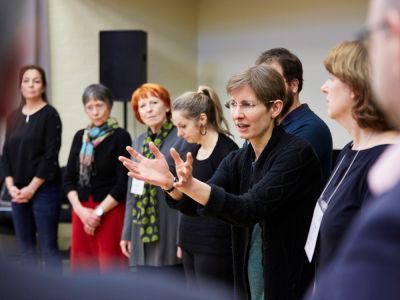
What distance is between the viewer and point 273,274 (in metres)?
2.20

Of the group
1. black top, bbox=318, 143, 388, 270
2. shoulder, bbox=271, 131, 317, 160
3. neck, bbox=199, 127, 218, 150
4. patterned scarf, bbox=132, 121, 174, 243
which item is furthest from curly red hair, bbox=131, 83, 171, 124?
black top, bbox=318, 143, 388, 270

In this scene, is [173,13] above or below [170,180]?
above

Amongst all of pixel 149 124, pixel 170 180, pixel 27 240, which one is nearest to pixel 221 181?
pixel 170 180

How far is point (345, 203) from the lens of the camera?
6.10 ft

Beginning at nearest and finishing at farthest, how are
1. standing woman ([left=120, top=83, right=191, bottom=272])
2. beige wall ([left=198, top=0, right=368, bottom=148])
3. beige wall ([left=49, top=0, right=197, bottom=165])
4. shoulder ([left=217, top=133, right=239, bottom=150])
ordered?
shoulder ([left=217, top=133, right=239, bottom=150])
standing woman ([left=120, top=83, right=191, bottom=272])
beige wall ([left=198, top=0, right=368, bottom=148])
beige wall ([left=49, top=0, right=197, bottom=165])

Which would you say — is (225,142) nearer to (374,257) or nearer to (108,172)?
(108,172)

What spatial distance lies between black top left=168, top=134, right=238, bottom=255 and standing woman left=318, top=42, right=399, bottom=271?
112cm

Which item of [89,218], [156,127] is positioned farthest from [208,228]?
[89,218]

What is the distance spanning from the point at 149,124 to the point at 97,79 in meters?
2.83

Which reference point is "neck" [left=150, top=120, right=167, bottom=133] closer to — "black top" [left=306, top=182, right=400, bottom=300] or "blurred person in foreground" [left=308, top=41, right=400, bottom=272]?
"blurred person in foreground" [left=308, top=41, right=400, bottom=272]

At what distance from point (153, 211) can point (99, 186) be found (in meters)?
0.58

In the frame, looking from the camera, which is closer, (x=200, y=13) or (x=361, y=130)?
(x=361, y=130)

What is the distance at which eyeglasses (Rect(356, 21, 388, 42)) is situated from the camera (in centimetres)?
61

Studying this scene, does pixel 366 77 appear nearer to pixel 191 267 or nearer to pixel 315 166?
pixel 315 166
